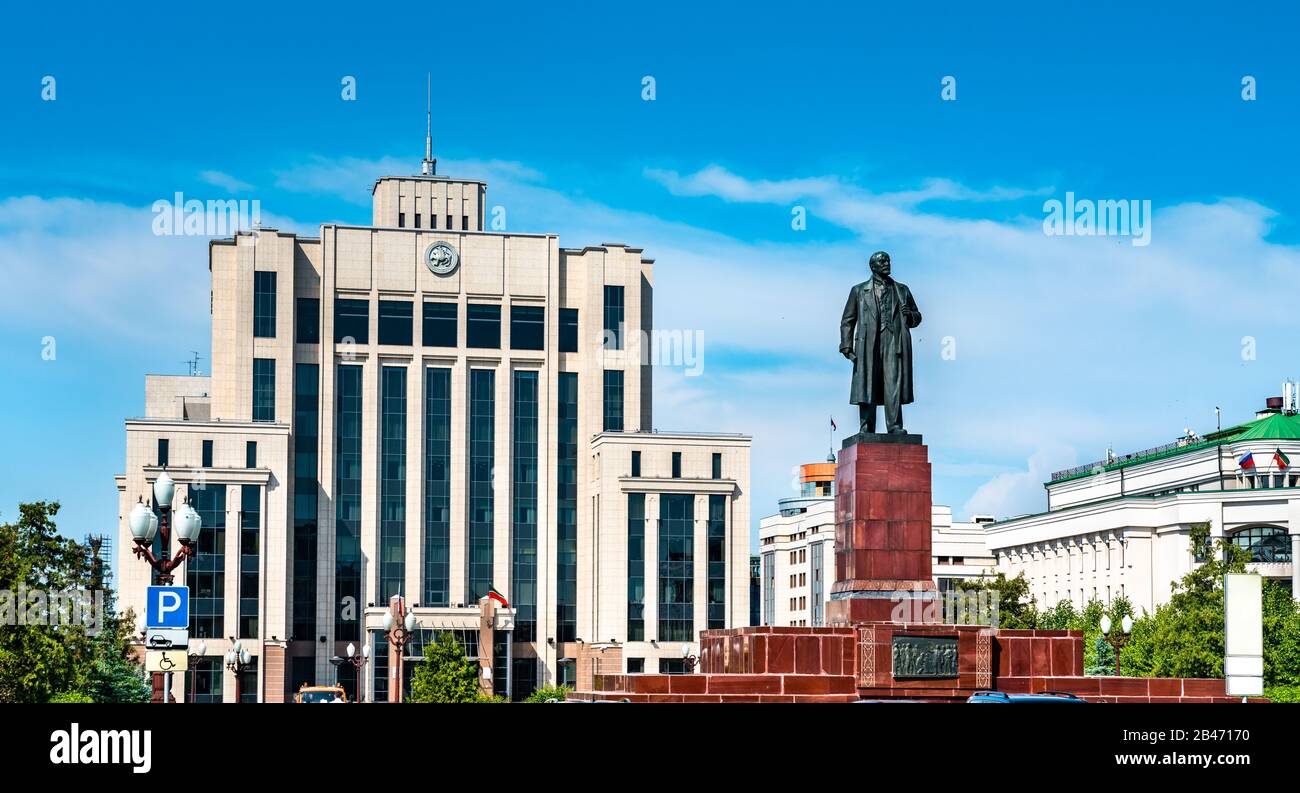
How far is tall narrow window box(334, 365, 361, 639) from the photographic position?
95750mm

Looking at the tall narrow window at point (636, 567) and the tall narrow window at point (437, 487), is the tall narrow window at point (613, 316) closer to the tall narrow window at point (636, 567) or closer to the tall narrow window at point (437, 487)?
the tall narrow window at point (437, 487)

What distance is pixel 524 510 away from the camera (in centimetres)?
9894

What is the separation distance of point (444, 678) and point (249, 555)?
22.5 meters

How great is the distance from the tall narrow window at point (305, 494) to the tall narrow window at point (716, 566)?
861 inches

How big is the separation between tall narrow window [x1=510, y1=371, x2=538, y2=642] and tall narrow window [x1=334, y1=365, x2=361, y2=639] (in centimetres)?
871

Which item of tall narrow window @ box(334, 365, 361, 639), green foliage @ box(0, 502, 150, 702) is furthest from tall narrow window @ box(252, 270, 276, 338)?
green foliage @ box(0, 502, 150, 702)

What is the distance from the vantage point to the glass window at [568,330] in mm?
100312

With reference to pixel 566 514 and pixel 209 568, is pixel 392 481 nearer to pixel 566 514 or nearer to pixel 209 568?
pixel 566 514

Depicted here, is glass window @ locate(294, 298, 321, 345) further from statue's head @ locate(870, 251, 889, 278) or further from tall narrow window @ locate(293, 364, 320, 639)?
statue's head @ locate(870, 251, 889, 278)

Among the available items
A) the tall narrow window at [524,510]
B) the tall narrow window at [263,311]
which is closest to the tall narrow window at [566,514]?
the tall narrow window at [524,510]

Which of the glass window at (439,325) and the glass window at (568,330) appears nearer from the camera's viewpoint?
the glass window at (439,325)

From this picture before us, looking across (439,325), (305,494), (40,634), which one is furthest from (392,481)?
(40,634)

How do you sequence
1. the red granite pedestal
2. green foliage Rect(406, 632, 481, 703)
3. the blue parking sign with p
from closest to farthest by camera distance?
the blue parking sign with p → the red granite pedestal → green foliage Rect(406, 632, 481, 703)
